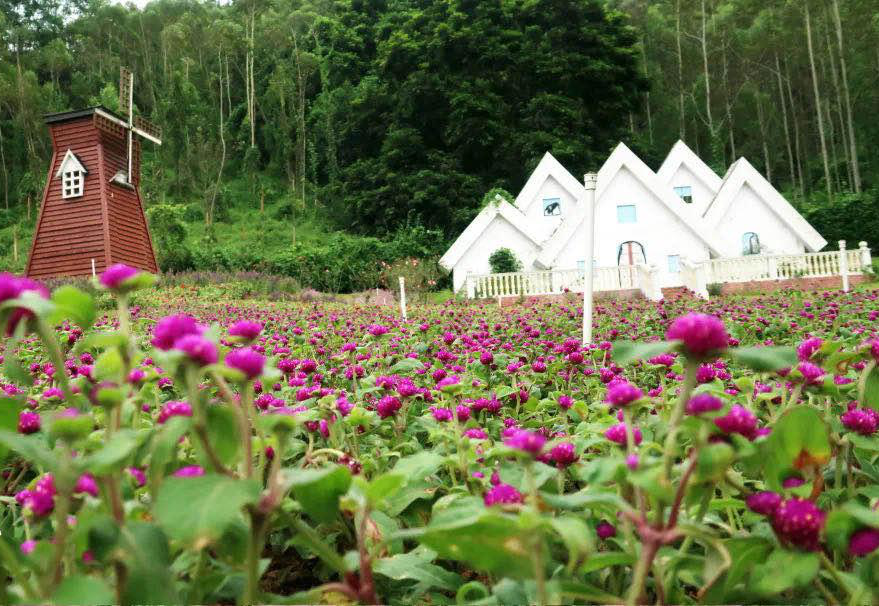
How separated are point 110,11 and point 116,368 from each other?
188 feet

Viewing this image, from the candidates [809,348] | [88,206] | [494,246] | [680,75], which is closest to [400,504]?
[809,348]

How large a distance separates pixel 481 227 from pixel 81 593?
2093 cm

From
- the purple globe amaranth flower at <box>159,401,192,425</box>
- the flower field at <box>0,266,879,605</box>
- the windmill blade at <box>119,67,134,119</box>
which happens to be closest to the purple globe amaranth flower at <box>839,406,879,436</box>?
the flower field at <box>0,266,879,605</box>

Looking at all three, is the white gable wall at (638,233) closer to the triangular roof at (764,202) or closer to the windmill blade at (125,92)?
the triangular roof at (764,202)

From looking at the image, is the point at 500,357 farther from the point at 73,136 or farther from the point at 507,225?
the point at 73,136

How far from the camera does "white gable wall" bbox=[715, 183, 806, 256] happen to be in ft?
66.8

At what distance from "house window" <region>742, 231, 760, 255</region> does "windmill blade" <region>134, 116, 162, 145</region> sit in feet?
77.4

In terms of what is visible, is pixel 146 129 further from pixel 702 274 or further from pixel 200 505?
pixel 200 505

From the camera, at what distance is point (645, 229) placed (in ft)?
65.9

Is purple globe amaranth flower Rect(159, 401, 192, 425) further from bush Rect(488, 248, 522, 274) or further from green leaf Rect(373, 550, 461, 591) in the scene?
bush Rect(488, 248, 522, 274)

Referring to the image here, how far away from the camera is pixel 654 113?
40281 millimetres

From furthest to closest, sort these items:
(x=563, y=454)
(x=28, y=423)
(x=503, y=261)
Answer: (x=503, y=261), (x=28, y=423), (x=563, y=454)

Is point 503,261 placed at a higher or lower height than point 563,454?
higher

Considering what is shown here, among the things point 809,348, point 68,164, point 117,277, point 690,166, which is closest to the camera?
point 117,277
